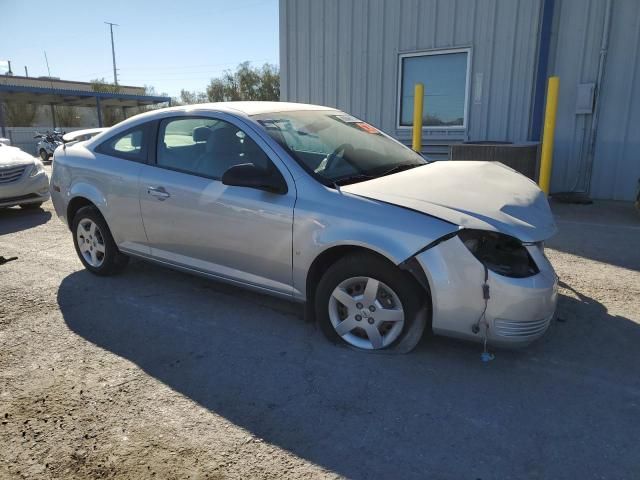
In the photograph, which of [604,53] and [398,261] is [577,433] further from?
[604,53]

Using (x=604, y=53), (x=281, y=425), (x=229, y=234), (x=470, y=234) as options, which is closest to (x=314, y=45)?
(x=604, y=53)

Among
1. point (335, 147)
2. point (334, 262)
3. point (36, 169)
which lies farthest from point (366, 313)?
point (36, 169)

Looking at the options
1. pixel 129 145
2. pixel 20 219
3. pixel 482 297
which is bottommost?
pixel 20 219

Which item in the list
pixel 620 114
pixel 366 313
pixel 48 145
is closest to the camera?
pixel 366 313

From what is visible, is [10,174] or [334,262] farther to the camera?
[10,174]

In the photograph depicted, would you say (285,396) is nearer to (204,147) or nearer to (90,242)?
(204,147)

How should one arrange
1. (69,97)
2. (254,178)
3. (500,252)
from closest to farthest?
(500,252) → (254,178) → (69,97)

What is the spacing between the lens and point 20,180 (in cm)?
776

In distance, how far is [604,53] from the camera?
24.6 ft

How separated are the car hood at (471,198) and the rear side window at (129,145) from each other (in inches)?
79.5

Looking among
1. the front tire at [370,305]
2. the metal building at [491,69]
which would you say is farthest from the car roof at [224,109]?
the metal building at [491,69]

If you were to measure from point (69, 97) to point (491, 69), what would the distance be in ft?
101

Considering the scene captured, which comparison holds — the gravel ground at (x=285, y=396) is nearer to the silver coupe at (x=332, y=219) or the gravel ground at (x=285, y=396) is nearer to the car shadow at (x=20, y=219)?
the silver coupe at (x=332, y=219)

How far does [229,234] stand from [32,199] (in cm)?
586
